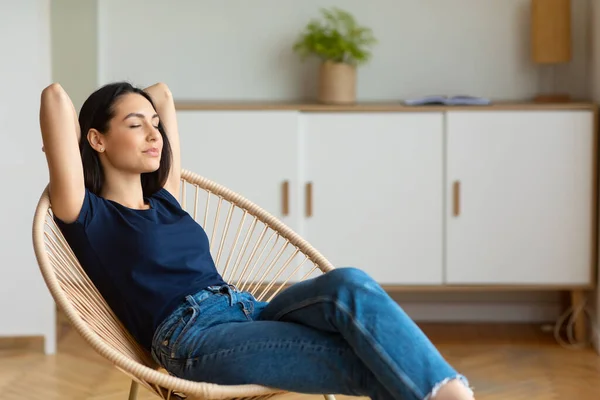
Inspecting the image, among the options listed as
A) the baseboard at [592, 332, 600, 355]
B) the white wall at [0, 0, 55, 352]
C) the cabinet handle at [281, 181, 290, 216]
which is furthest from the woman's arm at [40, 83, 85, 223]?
the baseboard at [592, 332, 600, 355]

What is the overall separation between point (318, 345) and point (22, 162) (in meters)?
1.93

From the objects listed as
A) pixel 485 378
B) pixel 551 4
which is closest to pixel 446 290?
pixel 485 378

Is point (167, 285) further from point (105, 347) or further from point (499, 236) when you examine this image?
point (499, 236)

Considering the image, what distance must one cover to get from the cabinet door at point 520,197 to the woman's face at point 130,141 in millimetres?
1662

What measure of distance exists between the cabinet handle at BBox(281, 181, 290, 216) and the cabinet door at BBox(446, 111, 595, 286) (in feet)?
1.93

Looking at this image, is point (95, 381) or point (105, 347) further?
point (95, 381)

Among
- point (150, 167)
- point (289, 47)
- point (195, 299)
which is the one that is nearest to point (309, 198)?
point (289, 47)

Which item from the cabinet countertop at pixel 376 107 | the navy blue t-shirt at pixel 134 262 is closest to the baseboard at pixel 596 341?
the cabinet countertop at pixel 376 107

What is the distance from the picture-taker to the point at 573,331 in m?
3.90

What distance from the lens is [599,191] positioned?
12.0ft

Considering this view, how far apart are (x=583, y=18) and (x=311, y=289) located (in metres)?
2.42

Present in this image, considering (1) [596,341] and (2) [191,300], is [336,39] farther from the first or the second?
(2) [191,300]

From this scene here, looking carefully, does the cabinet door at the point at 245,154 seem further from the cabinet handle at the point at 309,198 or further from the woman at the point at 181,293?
the woman at the point at 181,293

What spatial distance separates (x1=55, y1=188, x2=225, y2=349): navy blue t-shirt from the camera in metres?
2.10
